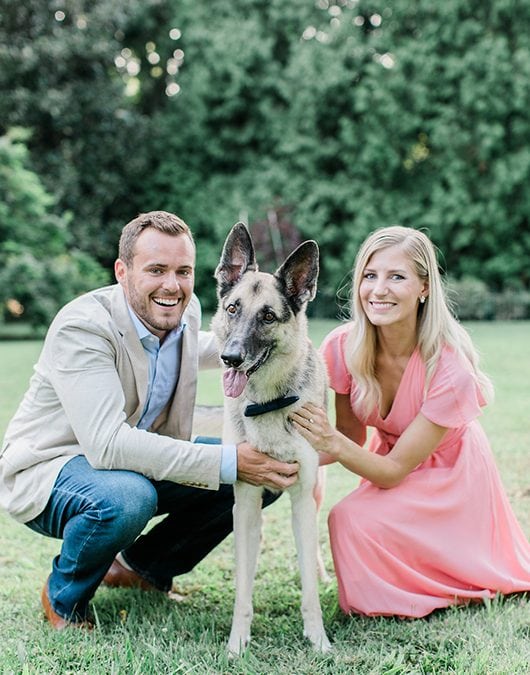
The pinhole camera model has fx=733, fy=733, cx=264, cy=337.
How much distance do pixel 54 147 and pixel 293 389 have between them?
21.3 m

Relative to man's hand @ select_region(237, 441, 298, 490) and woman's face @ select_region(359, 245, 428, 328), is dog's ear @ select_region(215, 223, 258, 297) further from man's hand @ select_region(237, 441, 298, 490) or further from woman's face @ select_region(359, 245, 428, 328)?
man's hand @ select_region(237, 441, 298, 490)

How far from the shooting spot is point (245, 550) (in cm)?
303

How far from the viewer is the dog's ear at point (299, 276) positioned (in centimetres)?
309

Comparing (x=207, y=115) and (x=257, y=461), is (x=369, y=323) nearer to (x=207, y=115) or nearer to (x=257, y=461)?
(x=257, y=461)

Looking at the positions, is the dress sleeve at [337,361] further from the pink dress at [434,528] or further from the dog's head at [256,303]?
the dog's head at [256,303]

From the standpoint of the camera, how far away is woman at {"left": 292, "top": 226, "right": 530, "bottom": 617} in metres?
3.19

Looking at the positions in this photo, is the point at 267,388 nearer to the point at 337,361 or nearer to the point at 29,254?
the point at 337,361

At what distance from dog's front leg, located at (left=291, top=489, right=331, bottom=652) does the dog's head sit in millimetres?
560

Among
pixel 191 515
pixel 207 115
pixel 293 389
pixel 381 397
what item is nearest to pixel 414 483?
pixel 381 397

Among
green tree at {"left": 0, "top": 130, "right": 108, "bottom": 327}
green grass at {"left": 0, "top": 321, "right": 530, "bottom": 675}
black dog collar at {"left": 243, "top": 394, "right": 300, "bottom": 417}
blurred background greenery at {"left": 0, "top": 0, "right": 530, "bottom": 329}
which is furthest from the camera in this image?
blurred background greenery at {"left": 0, "top": 0, "right": 530, "bottom": 329}

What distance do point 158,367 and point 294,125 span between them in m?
21.1

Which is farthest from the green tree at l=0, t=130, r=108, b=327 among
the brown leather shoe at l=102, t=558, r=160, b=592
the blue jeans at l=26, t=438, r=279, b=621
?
the blue jeans at l=26, t=438, r=279, b=621

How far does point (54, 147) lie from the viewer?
22469 mm

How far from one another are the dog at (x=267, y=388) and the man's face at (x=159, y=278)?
173 millimetres
